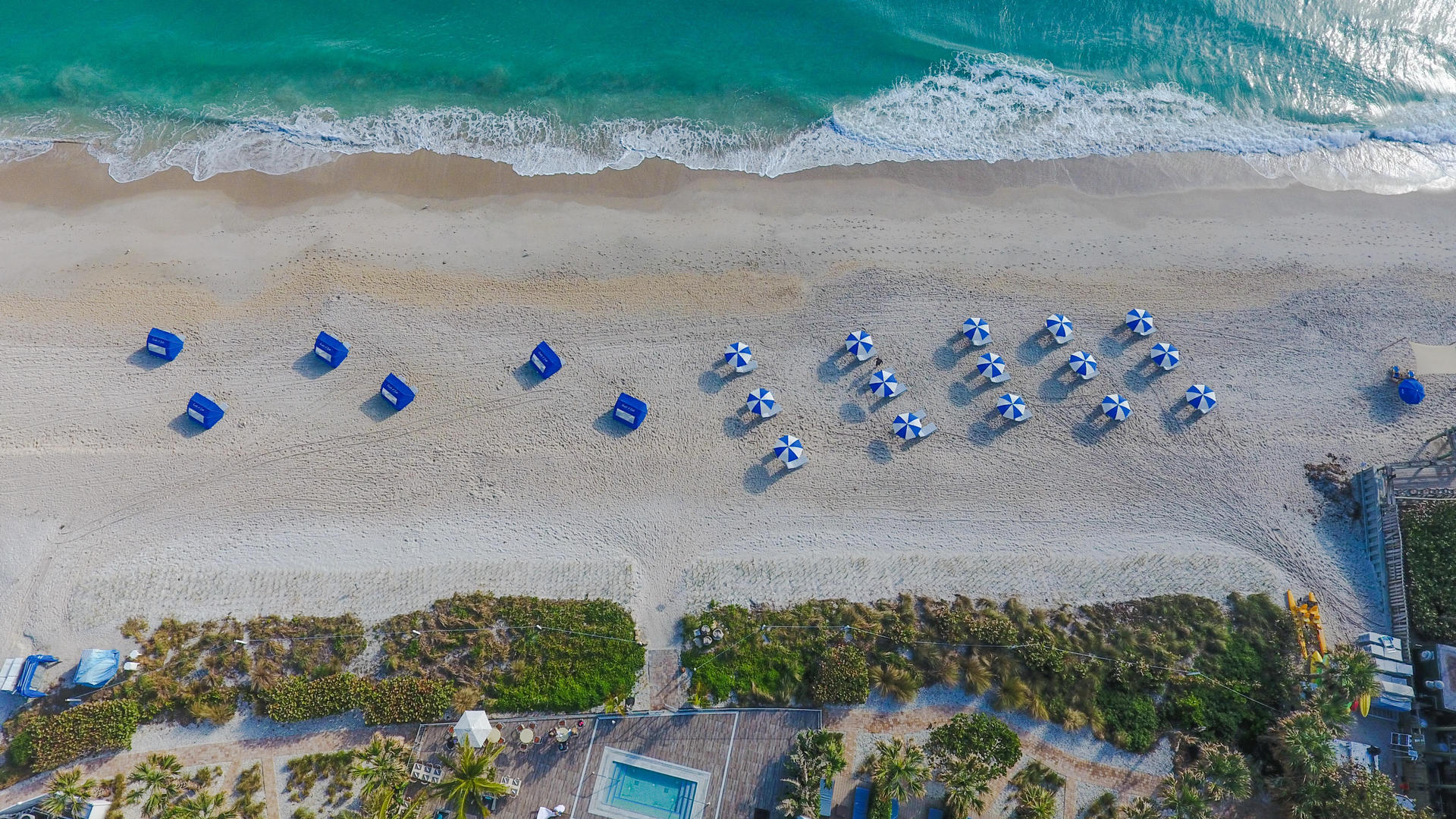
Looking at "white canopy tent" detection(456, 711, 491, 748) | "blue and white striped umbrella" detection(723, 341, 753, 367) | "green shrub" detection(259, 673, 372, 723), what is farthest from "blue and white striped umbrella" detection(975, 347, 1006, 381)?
"green shrub" detection(259, 673, 372, 723)

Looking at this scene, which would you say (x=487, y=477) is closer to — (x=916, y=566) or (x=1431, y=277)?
(x=916, y=566)

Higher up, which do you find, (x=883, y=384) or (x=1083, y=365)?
(x=1083, y=365)

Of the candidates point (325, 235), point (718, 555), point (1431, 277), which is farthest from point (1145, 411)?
point (325, 235)

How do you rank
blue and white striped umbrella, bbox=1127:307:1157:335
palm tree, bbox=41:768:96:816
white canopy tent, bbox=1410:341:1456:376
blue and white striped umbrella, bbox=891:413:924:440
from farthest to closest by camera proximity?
1. blue and white striped umbrella, bbox=1127:307:1157:335
2. white canopy tent, bbox=1410:341:1456:376
3. blue and white striped umbrella, bbox=891:413:924:440
4. palm tree, bbox=41:768:96:816

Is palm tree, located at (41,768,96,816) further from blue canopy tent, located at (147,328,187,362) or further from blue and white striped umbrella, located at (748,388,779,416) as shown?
blue and white striped umbrella, located at (748,388,779,416)

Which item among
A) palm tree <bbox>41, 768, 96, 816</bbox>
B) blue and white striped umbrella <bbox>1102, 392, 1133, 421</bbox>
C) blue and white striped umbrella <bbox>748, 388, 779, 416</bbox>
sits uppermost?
blue and white striped umbrella <bbox>1102, 392, 1133, 421</bbox>

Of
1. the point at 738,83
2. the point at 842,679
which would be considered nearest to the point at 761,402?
the point at 842,679

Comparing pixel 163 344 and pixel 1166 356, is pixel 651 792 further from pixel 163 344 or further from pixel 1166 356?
pixel 1166 356
